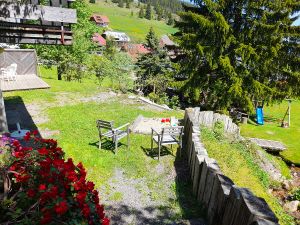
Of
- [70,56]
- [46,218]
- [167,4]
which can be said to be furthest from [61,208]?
[167,4]

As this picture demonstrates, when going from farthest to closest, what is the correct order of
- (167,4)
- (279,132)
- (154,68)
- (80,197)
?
(167,4) < (154,68) < (279,132) < (80,197)

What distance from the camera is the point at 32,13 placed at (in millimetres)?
4887

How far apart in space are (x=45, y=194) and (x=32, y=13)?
3.33m

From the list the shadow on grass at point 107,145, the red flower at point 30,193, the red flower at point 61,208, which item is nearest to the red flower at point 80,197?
the red flower at point 61,208

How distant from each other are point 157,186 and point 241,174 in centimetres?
258

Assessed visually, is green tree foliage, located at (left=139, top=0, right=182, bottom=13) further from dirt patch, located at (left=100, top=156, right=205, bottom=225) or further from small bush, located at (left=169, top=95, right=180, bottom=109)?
dirt patch, located at (left=100, top=156, right=205, bottom=225)

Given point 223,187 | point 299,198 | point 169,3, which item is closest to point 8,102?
point 223,187

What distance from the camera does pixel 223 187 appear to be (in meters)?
5.02

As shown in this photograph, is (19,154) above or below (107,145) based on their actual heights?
above

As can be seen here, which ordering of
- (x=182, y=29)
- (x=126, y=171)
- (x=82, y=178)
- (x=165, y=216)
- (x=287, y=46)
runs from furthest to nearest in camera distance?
(x=182, y=29), (x=287, y=46), (x=126, y=171), (x=165, y=216), (x=82, y=178)

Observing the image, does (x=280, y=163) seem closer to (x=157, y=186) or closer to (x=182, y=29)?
(x=157, y=186)

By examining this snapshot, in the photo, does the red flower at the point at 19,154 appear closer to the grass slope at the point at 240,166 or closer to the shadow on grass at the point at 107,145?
the shadow on grass at the point at 107,145

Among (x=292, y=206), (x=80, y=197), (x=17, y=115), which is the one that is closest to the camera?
(x=80, y=197)

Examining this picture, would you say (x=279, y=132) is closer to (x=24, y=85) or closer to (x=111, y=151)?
(x=111, y=151)
